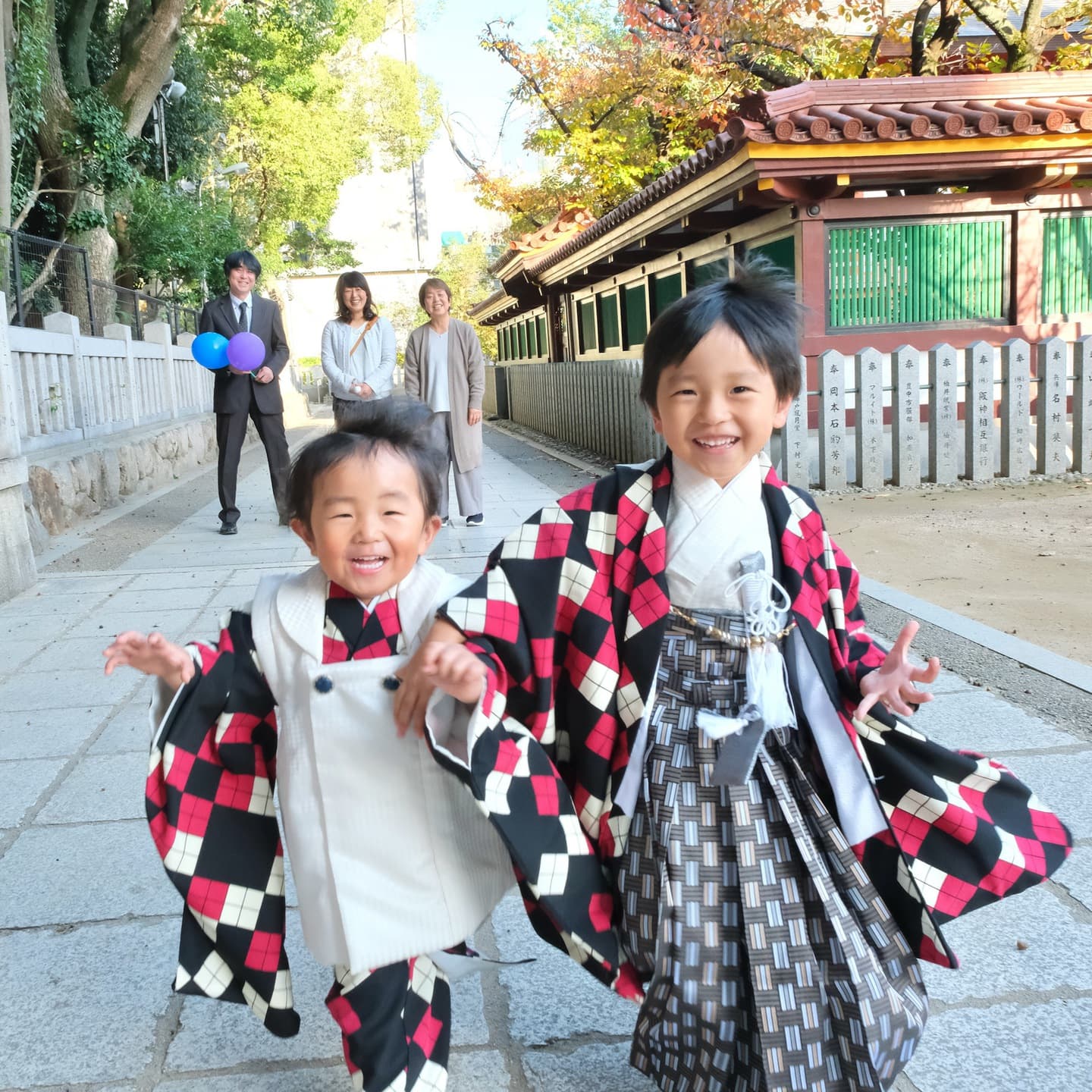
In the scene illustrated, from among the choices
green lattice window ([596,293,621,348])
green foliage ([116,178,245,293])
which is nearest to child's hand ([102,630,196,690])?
green lattice window ([596,293,621,348])

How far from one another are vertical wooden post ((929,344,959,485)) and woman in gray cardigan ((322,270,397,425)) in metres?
4.20

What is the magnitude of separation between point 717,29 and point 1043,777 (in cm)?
1199

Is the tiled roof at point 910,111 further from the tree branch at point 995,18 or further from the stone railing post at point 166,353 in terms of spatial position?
the stone railing post at point 166,353

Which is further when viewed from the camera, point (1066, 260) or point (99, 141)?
point (99, 141)

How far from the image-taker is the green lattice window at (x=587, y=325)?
17.7m

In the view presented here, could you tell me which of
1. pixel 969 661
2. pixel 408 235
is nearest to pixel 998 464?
pixel 969 661

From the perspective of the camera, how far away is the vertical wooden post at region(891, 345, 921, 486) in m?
8.13

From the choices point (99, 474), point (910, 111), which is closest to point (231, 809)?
point (99, 474)

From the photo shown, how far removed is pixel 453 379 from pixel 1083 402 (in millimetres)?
4978

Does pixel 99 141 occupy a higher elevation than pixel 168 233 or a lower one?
higher

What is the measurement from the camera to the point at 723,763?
5.14 ft

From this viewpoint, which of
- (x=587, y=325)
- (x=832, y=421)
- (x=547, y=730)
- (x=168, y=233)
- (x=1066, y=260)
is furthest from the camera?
(x=587, y=325)

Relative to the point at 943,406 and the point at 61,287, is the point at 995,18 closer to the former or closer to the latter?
the point at 943,406

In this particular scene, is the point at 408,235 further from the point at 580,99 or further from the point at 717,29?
A: the point at 717,29
